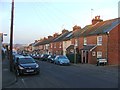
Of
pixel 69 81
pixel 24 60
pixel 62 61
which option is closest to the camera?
pixel 69 81

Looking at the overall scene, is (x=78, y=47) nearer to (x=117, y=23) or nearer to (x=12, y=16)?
(x=117, y=23)

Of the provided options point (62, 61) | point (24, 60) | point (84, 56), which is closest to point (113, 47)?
point (84, 56)

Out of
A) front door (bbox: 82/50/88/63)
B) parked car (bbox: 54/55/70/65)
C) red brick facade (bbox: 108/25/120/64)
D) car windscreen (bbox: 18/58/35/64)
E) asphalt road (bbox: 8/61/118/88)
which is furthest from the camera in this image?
front door (bbox: 82/50/88/63)

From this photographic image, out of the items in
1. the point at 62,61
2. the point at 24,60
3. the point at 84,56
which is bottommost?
the point at 62,61

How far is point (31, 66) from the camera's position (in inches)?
850

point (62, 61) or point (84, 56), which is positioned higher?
point (84, 56)

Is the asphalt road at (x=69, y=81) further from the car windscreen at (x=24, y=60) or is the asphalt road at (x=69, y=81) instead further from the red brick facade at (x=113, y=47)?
the red brick facade at (x=113, y=47)

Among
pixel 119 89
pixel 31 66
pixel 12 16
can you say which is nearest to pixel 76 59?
pixel 12 16

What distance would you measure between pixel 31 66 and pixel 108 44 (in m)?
19.5

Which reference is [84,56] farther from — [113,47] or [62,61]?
[113,47]

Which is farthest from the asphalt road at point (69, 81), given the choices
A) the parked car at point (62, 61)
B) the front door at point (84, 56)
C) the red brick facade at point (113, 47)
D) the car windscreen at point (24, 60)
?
the front door at point (84, 56)

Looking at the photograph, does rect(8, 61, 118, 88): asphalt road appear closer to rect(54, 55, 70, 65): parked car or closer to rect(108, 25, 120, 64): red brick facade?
rect(108, 25, 120, 64): red brick facade

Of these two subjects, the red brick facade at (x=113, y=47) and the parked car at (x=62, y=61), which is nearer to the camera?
the red brick facade at (x=113, y=47)

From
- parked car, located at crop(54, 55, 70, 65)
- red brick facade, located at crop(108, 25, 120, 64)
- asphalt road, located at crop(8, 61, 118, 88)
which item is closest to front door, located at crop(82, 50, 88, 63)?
parked car, located at crop(54, 55, 70, 65)
